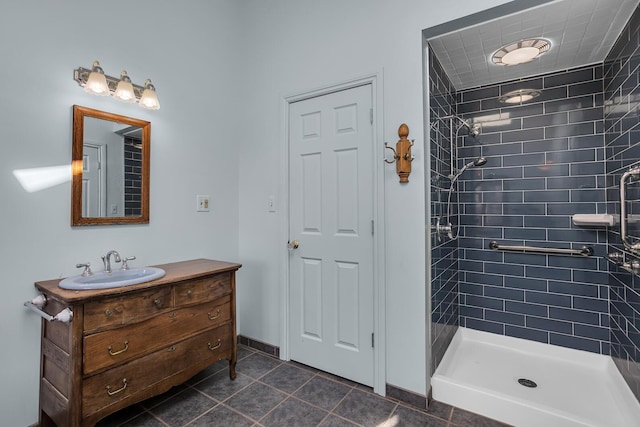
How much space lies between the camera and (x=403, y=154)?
1860 mm

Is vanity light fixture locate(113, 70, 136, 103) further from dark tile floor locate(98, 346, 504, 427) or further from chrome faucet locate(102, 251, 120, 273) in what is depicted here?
dark tile floor locate(98, 346, 504, 427)

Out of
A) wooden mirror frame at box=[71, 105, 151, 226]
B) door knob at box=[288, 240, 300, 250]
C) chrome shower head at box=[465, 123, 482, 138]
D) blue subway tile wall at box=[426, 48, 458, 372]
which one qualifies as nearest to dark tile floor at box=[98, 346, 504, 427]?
blue subway tile wall at box=[426, 48, 458, 372]

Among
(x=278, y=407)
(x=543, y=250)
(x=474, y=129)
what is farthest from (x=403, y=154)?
(x=278, y=407)

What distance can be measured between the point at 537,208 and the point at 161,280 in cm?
280

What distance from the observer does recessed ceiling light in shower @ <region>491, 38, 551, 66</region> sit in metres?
2.04

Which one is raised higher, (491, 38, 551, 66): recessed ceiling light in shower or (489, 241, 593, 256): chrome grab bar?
(491, 38, 551, 66): recessed ceiling light in shower

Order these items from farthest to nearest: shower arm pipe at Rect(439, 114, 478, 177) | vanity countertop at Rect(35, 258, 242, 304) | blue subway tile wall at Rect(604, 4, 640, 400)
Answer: shower arm pipe at Rect(439, 114, 478, 177)
blue subway tile wall at Rect(604, 4, 640, 400)
vanity countertop at Rect(35, 258, 242, 304)

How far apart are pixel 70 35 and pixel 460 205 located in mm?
3064

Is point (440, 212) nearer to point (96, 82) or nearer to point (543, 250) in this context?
point (543, 250)

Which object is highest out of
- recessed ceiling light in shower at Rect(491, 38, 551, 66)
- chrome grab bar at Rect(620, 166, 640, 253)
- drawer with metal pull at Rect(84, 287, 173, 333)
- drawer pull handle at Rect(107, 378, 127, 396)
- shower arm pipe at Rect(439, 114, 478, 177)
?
recessed ceiling light in shower at Rect(491, 38, 551, 66)

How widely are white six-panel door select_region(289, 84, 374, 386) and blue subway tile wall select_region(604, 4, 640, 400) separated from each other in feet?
4.68

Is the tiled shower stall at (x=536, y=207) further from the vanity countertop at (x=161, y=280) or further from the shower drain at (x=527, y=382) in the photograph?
the vanity countertop at (x=161, y=280)

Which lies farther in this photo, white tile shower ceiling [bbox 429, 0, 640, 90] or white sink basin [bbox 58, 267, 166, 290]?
white tile shower ceiling [bbox 429, 0, 640, 90]

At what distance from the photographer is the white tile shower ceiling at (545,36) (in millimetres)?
1708
